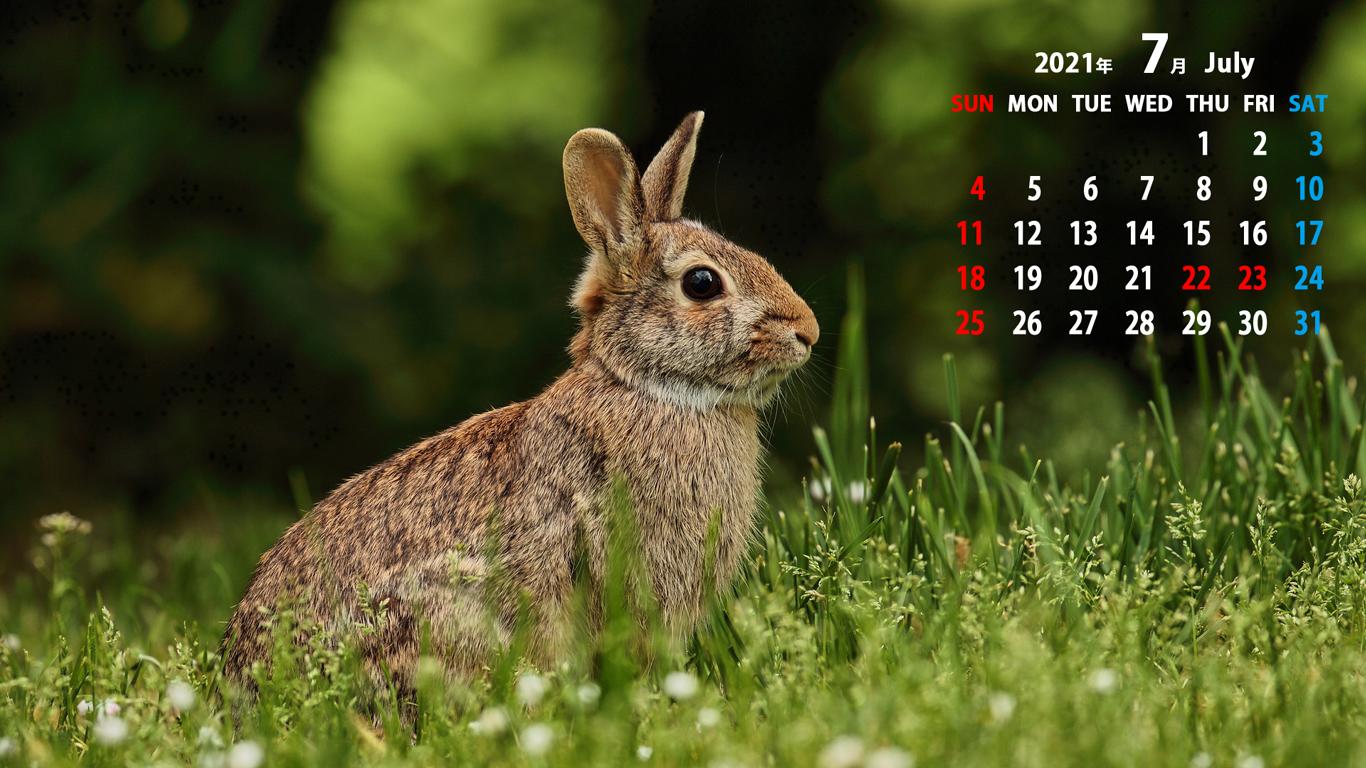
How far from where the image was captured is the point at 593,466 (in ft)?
11.4

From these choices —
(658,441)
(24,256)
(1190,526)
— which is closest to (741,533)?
(658,441)

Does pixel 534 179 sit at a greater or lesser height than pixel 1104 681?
greater

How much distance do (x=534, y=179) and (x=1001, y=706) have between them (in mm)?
4585

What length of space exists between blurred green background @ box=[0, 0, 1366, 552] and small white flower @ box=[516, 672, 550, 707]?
142 inches

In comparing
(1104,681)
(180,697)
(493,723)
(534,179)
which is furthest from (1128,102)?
(180,697)

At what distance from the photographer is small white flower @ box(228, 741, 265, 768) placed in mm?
2342

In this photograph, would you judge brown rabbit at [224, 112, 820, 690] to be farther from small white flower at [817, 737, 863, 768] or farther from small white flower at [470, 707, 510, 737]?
small white flower at [817, 737, 863, 768]

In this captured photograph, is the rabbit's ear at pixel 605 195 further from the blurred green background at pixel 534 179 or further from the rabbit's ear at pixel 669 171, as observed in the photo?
the blurred green background at pixel 534 179

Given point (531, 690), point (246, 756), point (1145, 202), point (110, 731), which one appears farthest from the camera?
point (1145, 202)

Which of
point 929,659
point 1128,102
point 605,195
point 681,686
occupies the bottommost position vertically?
point 929,659

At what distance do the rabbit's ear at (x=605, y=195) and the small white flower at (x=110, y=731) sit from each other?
5.95ft

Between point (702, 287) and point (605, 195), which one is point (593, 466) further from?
point (605, 195)

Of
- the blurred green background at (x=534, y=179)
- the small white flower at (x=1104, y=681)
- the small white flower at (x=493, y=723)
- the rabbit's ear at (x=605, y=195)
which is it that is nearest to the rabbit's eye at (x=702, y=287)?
the rabbit's ear at (x=605, y=195)

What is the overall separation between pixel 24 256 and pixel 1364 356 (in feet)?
21.0
